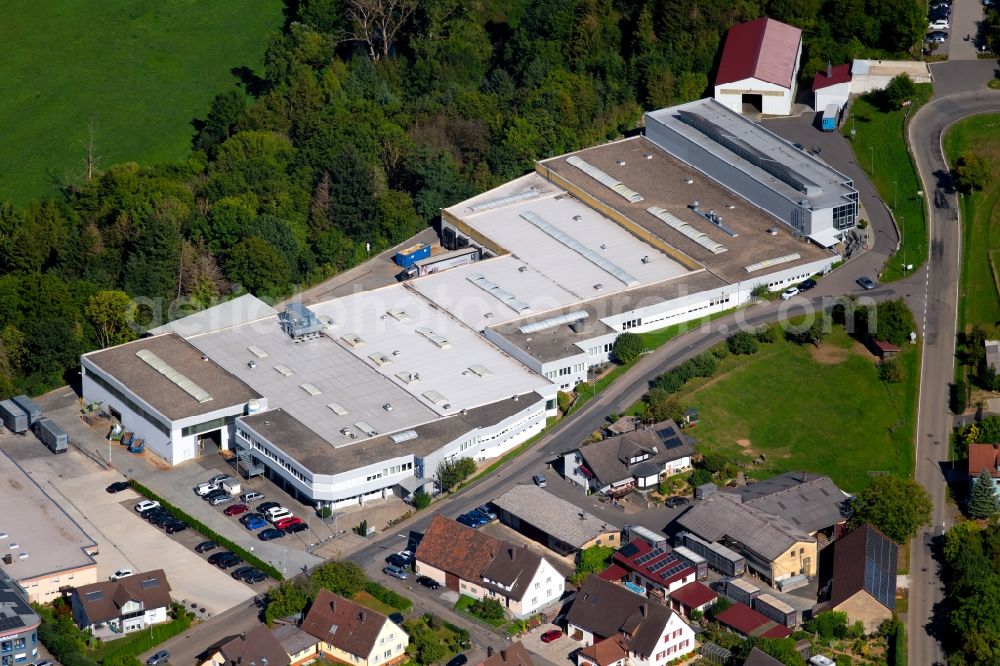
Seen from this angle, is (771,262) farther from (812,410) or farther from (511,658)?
(511,658)

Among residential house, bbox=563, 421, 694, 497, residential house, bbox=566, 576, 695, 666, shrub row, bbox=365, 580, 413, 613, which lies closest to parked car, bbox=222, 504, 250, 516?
shrub row, bbox=365, 580, 413, 613

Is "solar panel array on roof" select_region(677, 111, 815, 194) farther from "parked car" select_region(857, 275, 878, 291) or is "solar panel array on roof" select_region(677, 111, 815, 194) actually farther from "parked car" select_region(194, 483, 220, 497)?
"parked car" select_region(194, 483, 220, 497)

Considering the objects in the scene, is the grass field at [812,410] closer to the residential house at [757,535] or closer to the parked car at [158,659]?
the residential house at [757,535]

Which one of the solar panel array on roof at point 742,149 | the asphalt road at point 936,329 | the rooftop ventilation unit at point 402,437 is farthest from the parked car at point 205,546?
the solar panel array on roof at point 742,149

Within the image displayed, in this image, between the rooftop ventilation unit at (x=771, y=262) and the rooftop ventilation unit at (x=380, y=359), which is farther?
the rooftop ventilation unit at (x=771, y=262)

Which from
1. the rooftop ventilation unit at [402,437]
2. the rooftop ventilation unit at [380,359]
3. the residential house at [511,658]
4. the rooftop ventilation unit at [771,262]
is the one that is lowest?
the residential house at [511,658]

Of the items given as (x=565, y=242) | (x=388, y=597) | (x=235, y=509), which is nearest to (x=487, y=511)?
(x=388, y=597)
